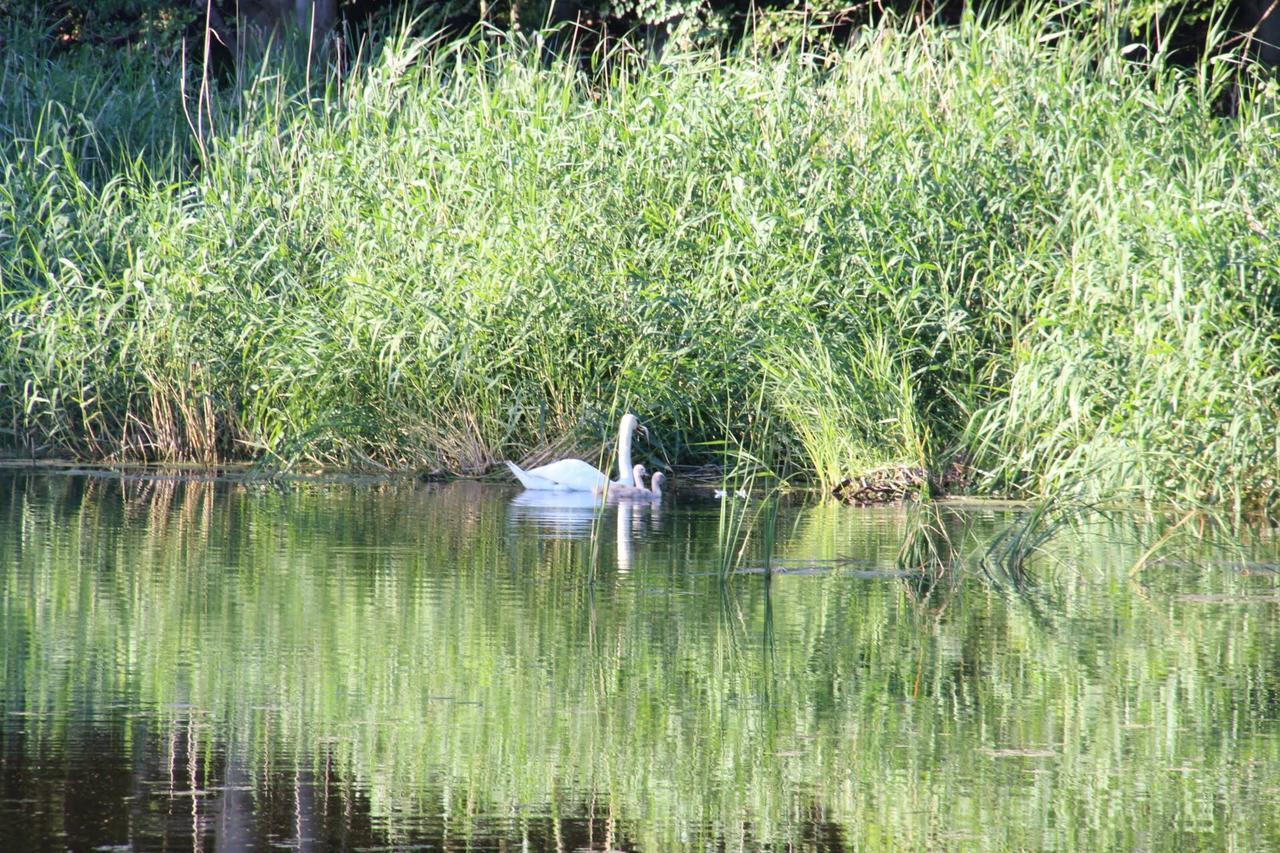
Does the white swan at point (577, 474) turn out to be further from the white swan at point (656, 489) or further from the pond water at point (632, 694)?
the pond water at point (632, 694)

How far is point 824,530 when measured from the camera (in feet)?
28.6

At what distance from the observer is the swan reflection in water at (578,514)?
8.60m

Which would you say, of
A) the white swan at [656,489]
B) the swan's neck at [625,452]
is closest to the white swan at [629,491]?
the white swan at [656,489]

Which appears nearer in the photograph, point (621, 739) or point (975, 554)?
point (621, 739)

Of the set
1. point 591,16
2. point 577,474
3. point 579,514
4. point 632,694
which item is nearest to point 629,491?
point 577,474

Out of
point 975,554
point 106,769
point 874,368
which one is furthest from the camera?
point 874,368

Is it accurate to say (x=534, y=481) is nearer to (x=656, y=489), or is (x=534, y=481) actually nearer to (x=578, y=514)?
(x=656, y=489)

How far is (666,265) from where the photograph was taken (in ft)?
36.4

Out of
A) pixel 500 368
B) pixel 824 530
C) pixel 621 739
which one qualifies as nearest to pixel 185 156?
pixel 500 368

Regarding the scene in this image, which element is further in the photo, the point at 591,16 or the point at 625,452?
the point at 591,16

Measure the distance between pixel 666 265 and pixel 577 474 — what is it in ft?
4.93

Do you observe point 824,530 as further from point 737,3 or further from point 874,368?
point 737,3

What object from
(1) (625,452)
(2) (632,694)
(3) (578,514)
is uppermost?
(1) (625,452)

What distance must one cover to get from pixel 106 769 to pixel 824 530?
509cm
